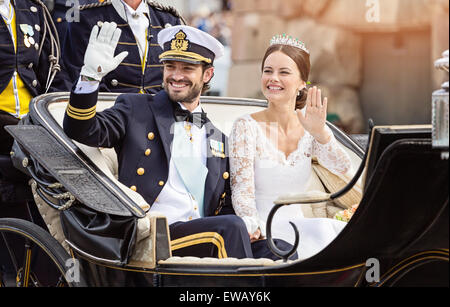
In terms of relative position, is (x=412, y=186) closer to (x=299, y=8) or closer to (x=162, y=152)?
(x=162, y=152)

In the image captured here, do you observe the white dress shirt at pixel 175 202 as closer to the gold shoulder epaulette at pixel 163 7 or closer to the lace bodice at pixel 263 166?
the lace bodice at pixel 263 166

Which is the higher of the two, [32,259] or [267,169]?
[267,169]

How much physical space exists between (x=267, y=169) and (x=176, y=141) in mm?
372

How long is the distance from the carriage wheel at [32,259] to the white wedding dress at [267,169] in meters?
0.66

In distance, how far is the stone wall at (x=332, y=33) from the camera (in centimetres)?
894

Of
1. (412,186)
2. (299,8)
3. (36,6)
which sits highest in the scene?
(299,8)

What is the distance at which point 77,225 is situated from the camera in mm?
2660

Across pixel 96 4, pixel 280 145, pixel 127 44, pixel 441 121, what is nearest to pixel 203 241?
pixel 280 145

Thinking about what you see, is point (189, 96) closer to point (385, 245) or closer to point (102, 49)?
point (102, 49)

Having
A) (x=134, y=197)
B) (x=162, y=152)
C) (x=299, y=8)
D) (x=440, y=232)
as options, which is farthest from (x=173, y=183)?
(x=299, y=8)

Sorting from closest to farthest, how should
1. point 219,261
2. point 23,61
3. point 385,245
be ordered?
point 385,245, point 219,261, point 23,61

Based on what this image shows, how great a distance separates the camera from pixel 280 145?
3049 millimetres

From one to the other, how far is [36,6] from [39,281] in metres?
1.34

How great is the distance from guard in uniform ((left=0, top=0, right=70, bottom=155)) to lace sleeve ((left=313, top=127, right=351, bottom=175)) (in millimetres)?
1300
